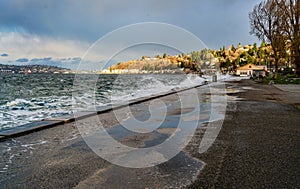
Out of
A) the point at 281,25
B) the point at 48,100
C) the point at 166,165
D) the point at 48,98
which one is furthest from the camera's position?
the point at 281,25

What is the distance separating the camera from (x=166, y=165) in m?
4.56

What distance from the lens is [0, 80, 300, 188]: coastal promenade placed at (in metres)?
3.79

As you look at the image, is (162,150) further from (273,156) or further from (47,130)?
(47,130)

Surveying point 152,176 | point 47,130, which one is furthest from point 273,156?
point 47,130

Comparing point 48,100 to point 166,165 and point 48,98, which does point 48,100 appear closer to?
point 48,98

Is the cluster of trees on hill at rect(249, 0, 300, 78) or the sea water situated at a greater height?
the cluster of trees on hill at rect(249, 0, 300, 78)

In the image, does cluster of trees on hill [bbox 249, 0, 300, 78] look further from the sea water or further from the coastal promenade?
the coastal promenade

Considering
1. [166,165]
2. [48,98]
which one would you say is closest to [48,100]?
[48,98]

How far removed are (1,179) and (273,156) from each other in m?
4.72

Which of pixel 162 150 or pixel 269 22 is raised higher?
pixel 269 22

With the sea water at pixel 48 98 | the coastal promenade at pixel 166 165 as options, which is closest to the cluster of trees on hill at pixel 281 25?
the sea water at pixel 48 98

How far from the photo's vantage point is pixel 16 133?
22.5 ft

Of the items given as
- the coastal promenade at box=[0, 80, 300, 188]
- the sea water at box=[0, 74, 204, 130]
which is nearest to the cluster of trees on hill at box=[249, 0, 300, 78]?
the sea water at box=[0, 74, 204, 130]

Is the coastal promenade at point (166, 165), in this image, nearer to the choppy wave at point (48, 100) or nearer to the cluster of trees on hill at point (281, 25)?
the choppy wave at point (48, 100)
